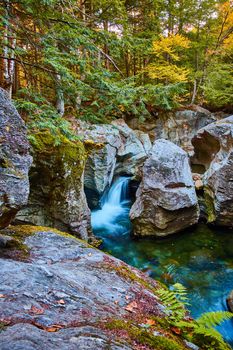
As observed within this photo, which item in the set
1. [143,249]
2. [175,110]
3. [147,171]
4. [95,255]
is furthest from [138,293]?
[175,110]

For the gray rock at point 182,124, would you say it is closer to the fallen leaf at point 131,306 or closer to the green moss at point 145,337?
the fallen leaf at point 131,306

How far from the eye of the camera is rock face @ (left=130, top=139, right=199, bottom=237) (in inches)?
324

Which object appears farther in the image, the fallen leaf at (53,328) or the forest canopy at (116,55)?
the forest canopy at (116,55)

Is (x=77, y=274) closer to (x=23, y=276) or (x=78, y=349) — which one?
(x=23, y=276)

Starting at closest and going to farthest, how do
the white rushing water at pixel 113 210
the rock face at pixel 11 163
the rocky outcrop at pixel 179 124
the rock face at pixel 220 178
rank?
the rock face at pixel 11 163
the rock face at pixel 220 178
the white rushing water at pixel 113 210
the rocky outcrop at pixel 179 124

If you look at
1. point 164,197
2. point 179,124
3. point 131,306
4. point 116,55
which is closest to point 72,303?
point 131,306

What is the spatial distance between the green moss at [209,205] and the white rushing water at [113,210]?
3.32 m

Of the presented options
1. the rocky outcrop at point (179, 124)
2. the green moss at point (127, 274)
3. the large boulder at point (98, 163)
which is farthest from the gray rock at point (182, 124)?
the green moss at point (127, 274)

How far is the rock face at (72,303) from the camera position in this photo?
6.39 feet

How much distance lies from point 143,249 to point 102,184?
10.9 feet

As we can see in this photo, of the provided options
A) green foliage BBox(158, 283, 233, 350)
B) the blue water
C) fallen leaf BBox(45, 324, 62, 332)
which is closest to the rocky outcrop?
the blue water

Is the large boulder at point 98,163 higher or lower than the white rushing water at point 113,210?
higher

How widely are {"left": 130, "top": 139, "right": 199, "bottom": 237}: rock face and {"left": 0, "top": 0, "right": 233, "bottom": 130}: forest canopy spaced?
1843 millimetres

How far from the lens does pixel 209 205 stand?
9.66 meters
